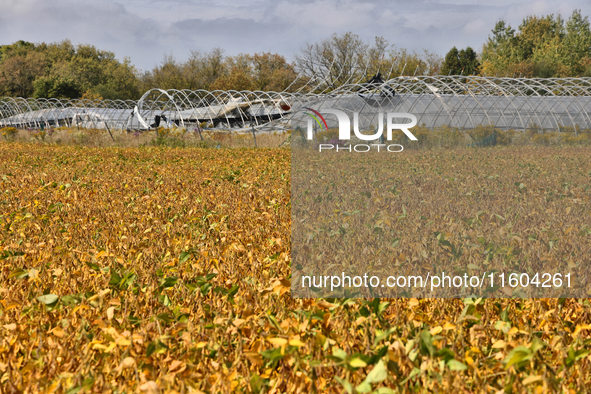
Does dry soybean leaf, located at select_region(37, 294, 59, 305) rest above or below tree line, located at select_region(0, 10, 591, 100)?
below

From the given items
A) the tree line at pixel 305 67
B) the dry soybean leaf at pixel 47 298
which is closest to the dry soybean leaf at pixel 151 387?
the dry soybean leaf at pixel 47 298

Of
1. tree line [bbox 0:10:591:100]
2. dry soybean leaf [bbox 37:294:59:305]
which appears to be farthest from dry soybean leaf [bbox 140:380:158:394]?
tree line [bbox 0:10:591:100]

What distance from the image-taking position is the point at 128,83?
61.4 m

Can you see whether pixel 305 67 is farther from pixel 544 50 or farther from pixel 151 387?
pixel 151 387

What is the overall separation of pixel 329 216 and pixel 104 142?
20053 millimetres

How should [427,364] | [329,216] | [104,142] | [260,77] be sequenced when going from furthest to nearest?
[260,77] < [104,142] < [329,216] < [427,364]

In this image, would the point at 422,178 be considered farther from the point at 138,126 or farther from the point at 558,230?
the point at 138,126

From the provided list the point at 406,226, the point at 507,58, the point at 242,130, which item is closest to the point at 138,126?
the point at 242,130

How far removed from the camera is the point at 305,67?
4934cm

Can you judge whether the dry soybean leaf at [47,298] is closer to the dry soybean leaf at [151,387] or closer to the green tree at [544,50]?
the dry soybean leaf at [151,387]

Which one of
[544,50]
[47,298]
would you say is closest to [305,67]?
[544,50]

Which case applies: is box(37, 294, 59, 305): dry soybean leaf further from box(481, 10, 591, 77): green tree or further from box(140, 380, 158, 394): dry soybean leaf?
box(481, 10, 591, 77): green tree

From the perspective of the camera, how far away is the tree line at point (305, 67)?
46.9 meters

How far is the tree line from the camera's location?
46875 mm
